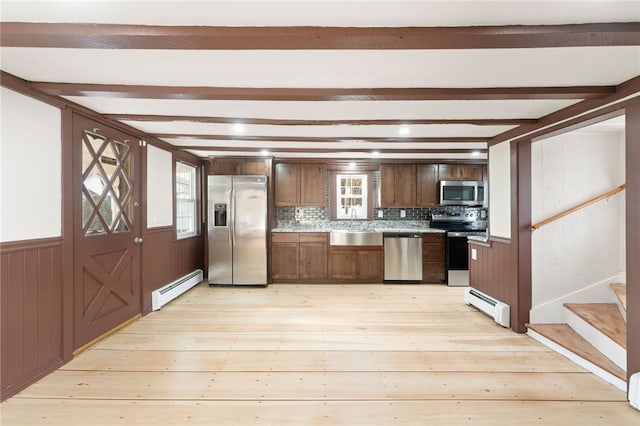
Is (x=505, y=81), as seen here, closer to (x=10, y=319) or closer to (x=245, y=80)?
(x=245, y=80)

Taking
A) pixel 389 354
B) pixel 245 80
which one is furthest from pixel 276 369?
pixel 245 80

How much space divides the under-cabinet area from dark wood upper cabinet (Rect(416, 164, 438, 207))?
0.65 meters

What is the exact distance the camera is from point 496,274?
366 centimetres

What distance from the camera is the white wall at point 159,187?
383cm

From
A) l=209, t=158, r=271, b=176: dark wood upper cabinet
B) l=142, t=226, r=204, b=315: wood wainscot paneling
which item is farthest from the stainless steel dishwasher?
l=142, t=226, r=204, b=315: wood wainscot paneling

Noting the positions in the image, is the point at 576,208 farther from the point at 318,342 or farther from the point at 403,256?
the point at 318,342

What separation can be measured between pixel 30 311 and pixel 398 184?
4.94m

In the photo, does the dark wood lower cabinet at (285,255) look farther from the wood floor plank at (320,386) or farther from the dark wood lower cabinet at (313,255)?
the wood floor plank at (320,386)

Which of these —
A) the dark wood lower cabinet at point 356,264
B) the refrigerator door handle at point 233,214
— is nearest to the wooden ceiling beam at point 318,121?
the refrigerator door handle at point 233,214

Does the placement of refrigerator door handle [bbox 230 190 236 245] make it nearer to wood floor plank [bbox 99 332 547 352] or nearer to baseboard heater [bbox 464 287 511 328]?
wood floor plank [bbox 99 332 547 352]

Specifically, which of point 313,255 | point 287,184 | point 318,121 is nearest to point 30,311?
point 318,121

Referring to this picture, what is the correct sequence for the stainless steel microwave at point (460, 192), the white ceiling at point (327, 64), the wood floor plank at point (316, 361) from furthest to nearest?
the stainless steel microwave at point (460, 192) < the wood floor plank at point (316, 361) < the white ceiling at point (327, 64)

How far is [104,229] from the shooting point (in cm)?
310

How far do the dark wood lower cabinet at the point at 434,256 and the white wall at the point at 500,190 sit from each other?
1.38m
